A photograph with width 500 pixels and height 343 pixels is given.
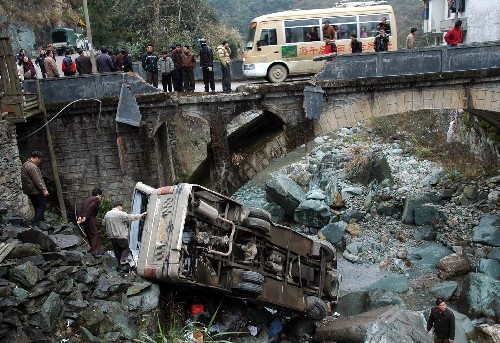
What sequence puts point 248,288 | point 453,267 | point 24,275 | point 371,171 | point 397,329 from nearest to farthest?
point 24,275, point 248,288, point 397,329, point 453,267, point 371,171

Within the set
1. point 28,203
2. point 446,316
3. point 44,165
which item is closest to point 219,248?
point 446,316

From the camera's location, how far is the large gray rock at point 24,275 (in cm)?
665

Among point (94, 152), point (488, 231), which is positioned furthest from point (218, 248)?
point (488, 231)

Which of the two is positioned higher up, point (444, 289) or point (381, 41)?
point (381, 41)

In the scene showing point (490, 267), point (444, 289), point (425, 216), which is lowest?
point (444, 289)

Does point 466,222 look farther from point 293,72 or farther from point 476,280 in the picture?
point 293,72

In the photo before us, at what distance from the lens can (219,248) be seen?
7.77 metres

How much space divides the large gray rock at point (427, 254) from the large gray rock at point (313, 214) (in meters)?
3.20

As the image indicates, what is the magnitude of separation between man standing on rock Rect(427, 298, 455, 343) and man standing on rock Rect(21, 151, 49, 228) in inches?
285

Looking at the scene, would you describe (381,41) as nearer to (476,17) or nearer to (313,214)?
(313,214)

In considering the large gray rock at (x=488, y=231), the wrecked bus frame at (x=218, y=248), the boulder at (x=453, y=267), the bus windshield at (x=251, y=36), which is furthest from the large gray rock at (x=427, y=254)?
the bus windshield at (x=251, y=36)

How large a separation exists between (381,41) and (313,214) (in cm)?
641

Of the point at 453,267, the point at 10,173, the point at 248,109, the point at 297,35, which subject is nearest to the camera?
the point at 10,173

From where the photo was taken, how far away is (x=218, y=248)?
25.5ft
